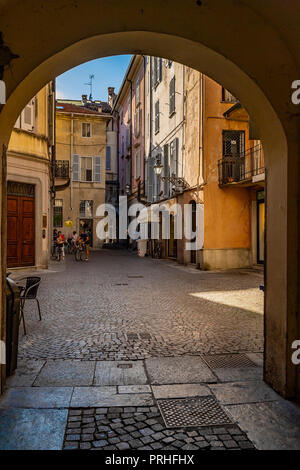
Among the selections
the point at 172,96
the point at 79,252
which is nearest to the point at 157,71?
the point at 172,96

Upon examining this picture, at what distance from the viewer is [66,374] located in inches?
160

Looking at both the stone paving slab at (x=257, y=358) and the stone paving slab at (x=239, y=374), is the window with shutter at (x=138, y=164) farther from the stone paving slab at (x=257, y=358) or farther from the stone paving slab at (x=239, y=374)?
the stone paving slab at (x=239, y=374)

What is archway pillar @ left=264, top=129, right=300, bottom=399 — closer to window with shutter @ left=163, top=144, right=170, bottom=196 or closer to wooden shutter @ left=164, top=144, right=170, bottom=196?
window with shutter @ left=163, top=144, right=170, bottom=196

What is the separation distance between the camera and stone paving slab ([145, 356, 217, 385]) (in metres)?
3.92

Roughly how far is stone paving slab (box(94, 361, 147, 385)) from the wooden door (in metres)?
10.8

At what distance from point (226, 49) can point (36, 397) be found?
12.2 feet

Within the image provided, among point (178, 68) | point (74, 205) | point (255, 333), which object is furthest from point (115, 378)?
point (74, 205)

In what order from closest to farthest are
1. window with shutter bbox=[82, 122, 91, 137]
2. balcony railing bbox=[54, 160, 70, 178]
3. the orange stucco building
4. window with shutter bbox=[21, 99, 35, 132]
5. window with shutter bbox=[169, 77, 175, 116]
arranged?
window with shutter bbox=[21, 99, 35, 132] → the orange stucco building → window with shutter bbox=[169, 77, 175, 116] → balcony railing bbox=[54, 160, 70, 178] → window with shutter bbox=[82, 122, 91, 137]

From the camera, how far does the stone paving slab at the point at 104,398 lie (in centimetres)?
338

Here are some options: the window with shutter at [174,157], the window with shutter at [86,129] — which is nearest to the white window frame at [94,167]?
the window with shutter at [86,129]

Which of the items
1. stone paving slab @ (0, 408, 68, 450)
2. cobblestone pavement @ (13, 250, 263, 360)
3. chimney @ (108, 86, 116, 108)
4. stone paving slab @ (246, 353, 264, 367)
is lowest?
cobblestone pavement @ (13, 250, 263, 360)

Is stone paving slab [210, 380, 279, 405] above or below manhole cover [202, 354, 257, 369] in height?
above

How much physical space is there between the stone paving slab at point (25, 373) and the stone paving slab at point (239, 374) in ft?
6.52

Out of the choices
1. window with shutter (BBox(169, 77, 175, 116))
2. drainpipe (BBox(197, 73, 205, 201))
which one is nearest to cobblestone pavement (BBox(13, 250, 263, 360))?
drainpipe (BBox(197, 73, 205, 201))
